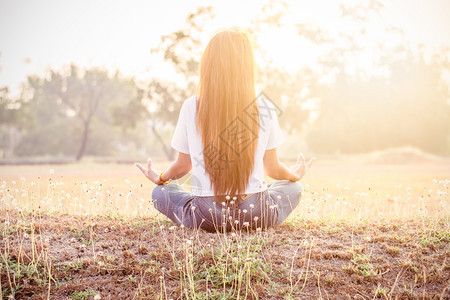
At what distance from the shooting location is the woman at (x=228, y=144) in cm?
350

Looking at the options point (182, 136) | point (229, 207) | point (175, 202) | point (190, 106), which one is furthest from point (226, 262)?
point (190, 106)

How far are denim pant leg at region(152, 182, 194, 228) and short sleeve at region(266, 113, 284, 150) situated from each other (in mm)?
977

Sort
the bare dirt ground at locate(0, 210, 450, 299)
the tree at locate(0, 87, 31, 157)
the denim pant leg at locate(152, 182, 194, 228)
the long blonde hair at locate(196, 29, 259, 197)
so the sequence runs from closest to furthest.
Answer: the bare dirt ground at locate(0, 210, 450, 299)
the long blonde hair at locate(196, 29, 259, 197)
the denim pant leg at locate(152, 182, 194, 228)
the tree at locate(0, 87, 31, 157)

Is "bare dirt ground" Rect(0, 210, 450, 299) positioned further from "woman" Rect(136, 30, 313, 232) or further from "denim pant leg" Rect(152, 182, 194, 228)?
"woman" Rect(136, 30, 313, 232)

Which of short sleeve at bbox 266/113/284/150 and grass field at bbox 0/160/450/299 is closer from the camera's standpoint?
grass field at bbox 0/160/450/299

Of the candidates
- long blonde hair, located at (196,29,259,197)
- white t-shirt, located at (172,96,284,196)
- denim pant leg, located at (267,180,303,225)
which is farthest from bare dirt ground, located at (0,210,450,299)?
long blonde hair, located at (196,29,259,197)

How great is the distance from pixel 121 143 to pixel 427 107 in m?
35.1

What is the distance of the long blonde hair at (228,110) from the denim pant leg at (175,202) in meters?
0.51

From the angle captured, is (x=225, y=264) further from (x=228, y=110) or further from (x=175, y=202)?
→ (x=228, y=110)

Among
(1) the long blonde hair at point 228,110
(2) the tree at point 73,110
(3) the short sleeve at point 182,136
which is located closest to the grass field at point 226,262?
(1) the long blonde hair at point 228,110

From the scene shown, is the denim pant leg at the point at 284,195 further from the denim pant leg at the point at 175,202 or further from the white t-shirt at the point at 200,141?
the denim pant leg at the point at 175,202

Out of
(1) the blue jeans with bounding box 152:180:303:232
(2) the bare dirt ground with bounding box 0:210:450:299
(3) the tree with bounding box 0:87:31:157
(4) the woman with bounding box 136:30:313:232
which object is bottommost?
(2) the bare dirt ground with bounding box 0:210:450:299

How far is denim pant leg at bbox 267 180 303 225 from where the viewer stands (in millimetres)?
3977

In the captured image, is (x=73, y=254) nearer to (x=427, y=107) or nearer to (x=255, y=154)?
(x=255, y=154)
